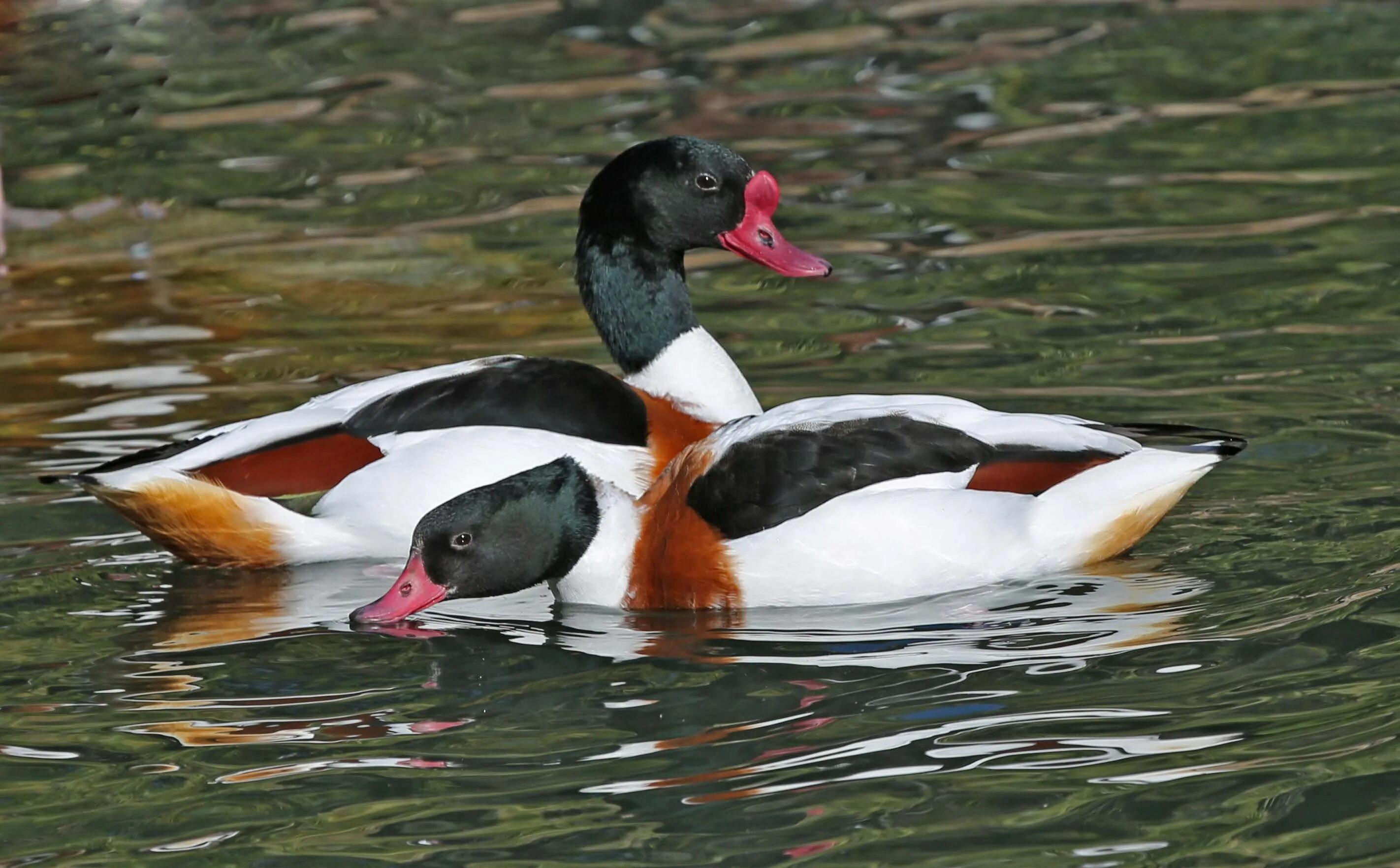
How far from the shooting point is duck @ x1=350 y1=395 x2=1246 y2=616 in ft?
A: 19.3

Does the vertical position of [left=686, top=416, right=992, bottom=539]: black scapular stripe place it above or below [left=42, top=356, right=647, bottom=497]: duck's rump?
below

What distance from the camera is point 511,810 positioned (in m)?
4.65

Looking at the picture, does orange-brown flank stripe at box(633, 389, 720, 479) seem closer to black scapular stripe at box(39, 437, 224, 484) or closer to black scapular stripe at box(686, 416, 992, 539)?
black scapular stripe at box(686, 416, 992, 539)

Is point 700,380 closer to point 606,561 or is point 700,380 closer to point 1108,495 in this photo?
point 606,561

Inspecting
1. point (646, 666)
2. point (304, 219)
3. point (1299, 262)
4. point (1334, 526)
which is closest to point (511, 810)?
point (646, 666)

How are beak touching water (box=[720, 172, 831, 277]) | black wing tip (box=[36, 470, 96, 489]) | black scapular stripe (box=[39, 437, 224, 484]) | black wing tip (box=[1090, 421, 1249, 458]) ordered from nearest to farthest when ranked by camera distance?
1. black wing tip (box=[1090, 421, 1249, 458])
2. black wing tip (box=[36, 470, 96, 489])
3. black scapular stripe (box=[39, 437, 224, 484])
4. beak touching water (box=[720, 172, 831, 277])

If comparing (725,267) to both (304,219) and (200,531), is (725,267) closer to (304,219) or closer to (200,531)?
(304,219)

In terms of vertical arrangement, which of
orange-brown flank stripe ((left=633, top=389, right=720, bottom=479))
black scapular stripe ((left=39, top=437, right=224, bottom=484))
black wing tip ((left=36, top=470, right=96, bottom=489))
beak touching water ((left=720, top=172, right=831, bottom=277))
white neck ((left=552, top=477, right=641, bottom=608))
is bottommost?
white neck ((left=552, top=477, right=641, bottom=608))

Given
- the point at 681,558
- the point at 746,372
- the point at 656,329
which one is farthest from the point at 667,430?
the point at 746,372

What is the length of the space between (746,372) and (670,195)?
1.46 m

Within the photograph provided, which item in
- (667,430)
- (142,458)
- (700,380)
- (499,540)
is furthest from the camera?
(700,380)

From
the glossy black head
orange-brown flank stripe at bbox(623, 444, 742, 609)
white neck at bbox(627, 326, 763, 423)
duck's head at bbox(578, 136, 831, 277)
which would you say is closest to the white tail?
orange-brown flank stripe at bbox(623, 444, 742, 609)

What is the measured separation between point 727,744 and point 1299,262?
5.58 m

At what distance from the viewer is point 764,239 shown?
773cm
